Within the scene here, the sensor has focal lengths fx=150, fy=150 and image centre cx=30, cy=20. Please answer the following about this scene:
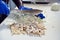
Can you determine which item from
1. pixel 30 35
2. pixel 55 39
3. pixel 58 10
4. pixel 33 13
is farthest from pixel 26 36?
pixel 58 10

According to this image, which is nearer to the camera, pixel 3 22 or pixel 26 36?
pixel 26 36

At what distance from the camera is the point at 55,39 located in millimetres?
774

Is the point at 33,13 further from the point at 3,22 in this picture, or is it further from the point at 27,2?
the point at 27,2

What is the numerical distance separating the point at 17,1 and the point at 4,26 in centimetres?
46

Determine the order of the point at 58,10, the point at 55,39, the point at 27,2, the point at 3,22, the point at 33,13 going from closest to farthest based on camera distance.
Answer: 1. the point at 55,39
2. the point at 3,22
3. the point at 33,13
4. the point at 58,10
5. the point at 27,2

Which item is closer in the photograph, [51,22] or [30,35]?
[30,35]

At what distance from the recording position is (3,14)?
3.52ft

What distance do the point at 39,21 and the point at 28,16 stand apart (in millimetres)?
107

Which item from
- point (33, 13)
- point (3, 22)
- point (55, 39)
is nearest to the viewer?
point (55, 39)

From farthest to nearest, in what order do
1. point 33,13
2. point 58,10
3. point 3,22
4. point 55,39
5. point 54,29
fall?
point 58,10 < point 33,13 < point 3,22 < point 54,29 < point 55,39

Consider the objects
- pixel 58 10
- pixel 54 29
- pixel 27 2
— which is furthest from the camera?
pixel 27 2

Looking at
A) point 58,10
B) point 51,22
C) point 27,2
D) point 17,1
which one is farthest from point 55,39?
point 27,2

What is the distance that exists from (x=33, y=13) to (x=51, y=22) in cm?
19

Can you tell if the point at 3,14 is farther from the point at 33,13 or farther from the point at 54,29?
the point at 54,29
